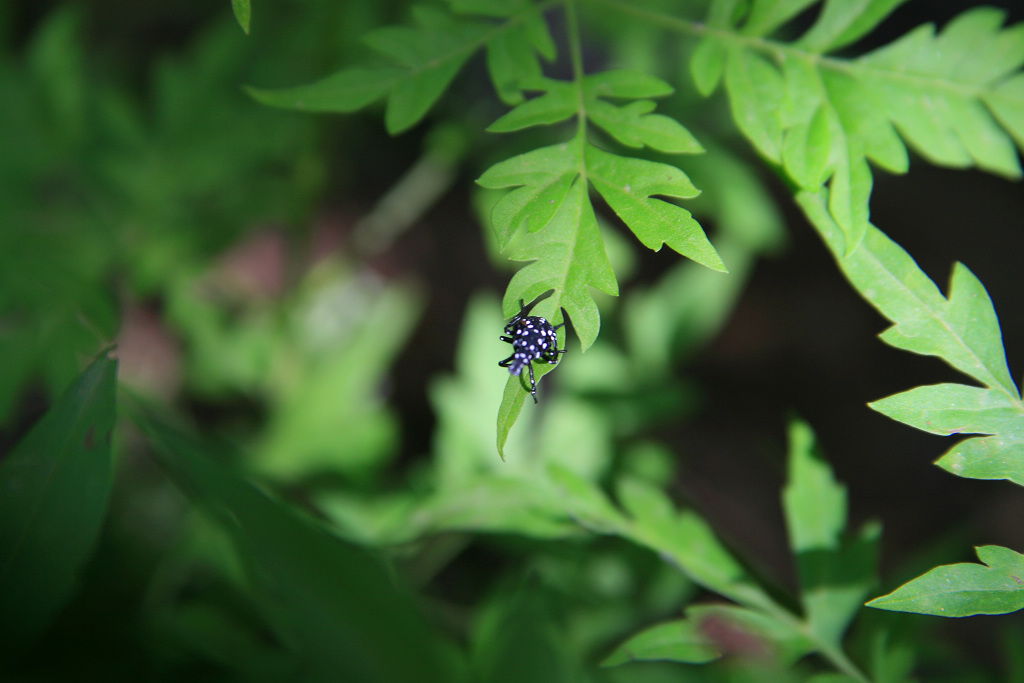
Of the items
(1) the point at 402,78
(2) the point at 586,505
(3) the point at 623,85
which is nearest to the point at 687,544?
(2) the point at 586,505

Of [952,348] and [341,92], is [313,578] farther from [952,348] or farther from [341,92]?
[952,348]

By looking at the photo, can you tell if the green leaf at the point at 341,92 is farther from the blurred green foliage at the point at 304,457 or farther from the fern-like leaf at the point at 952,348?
the fern-like leaf at the point at 952,348

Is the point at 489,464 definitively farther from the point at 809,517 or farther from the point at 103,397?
the point at 103,397

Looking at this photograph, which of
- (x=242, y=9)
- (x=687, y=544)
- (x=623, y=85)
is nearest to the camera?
(x=242, y=9)

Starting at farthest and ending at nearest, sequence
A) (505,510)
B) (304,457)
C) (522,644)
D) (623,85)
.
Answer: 1. (304,457)
2. (505,510)
3. (522,644)
4. (623,85)

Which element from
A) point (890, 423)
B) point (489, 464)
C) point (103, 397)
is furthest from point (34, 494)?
point (890, 423)

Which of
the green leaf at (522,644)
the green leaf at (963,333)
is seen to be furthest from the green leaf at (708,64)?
the green leaf at (522,644)

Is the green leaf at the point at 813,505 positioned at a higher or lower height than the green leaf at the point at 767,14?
lower
